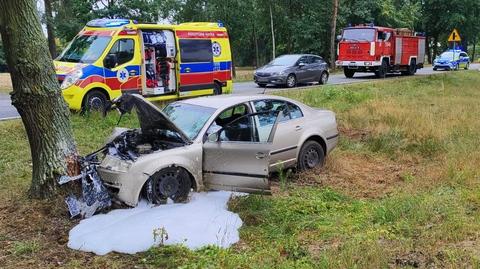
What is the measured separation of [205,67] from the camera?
53.5 feet

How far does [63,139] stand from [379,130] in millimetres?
7644

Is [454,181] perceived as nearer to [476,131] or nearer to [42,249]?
[476,131]

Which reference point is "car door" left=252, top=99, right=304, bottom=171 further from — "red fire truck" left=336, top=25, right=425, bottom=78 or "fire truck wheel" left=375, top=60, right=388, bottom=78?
"fire truck wheel" left=375, top=60, right=388, bottom=78

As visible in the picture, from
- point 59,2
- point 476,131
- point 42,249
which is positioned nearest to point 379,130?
point 476,131

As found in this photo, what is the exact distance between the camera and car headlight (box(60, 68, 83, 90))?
1277 centimetres

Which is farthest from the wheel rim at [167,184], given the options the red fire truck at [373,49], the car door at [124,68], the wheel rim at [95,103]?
the red fire truck at [373,49]

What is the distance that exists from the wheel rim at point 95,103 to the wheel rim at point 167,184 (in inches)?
286

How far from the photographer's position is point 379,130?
12125 millimetres

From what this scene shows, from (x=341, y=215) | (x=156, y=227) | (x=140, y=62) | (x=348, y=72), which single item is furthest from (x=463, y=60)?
(x=156, y=227)

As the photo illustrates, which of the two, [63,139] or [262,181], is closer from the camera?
[262,181]

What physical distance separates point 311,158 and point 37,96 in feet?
14.3

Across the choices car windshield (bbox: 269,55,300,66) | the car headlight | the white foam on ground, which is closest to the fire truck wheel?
car windshield (bbox: 269,55,300,66)

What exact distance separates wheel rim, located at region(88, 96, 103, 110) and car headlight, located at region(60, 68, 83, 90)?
64 centimetres

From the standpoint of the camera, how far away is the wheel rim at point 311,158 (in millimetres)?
8469
